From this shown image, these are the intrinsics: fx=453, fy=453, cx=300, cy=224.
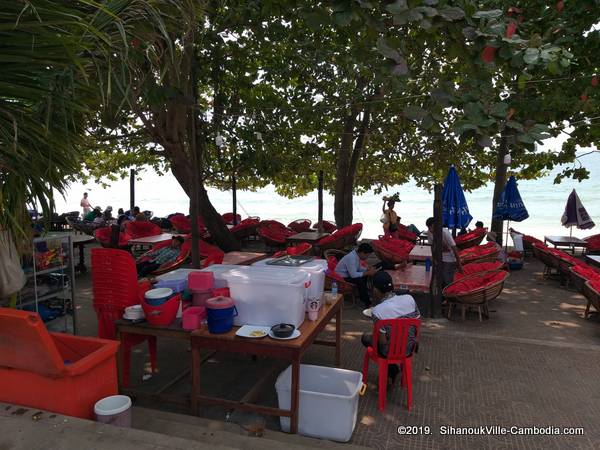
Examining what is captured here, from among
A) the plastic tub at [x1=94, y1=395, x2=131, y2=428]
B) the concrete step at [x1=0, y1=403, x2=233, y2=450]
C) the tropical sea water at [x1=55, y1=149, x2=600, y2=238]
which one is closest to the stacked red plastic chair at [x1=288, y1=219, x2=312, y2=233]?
the plastic tub at [x1=94, y1=395, x2=131, y2=428]

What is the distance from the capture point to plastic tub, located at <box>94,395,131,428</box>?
336cm

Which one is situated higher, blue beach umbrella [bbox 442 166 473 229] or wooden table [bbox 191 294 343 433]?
blue beach umbrella [bbox 442 166 473 229]

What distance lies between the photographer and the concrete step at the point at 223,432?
339 centimetres

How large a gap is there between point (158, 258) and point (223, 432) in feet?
23.2

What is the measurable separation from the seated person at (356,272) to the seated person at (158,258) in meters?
3.91

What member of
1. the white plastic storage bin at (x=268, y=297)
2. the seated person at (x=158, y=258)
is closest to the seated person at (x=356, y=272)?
the seated person at (x=158, y=258)

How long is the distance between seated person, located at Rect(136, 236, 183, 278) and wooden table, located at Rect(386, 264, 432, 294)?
4.83 m

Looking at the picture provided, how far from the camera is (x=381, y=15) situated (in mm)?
3805

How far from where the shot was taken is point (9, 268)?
4176 mm

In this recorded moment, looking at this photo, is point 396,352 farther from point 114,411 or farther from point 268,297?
point 114,411

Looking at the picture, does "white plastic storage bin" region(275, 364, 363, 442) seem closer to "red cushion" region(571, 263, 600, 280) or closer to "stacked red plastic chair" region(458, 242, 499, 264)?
"red cushion" region(571, 263, 600, 280)

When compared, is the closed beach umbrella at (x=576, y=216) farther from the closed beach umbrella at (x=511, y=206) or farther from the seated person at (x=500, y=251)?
the seated person at (x=500, y=251)

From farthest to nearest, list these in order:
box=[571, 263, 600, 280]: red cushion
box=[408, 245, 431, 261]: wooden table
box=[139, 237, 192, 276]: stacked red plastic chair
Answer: box=[408, 245, 431, 261]: wooden table → box=[139, 237, 192, 276]: stacked red plastic chair → box=[571, 263, 600, 280]: red cushion

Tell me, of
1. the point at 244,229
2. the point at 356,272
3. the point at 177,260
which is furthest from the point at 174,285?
the point at 244,229
